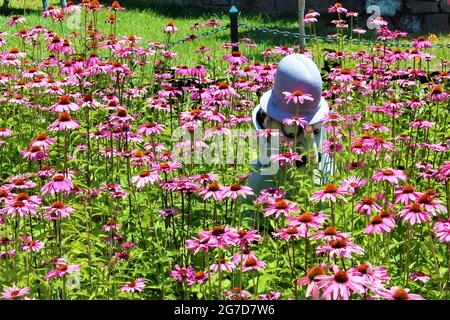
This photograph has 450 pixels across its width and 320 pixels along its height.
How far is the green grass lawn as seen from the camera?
11.8 m

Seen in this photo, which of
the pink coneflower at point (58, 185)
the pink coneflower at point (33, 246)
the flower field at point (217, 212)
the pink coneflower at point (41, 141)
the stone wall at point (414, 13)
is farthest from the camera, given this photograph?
the stone wall at point (414, 13)

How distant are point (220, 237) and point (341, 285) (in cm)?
73

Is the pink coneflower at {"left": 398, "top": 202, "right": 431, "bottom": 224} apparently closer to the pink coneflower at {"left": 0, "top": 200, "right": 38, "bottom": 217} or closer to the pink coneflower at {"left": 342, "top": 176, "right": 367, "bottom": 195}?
the pink coneflower at {"left": 342, "top": 176, "right": 367, "bottom": 195}

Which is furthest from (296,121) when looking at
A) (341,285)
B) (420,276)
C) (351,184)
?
(341,285)

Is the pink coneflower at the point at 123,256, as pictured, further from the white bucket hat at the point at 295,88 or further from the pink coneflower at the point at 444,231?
the pink coneflower at the point at 444,231

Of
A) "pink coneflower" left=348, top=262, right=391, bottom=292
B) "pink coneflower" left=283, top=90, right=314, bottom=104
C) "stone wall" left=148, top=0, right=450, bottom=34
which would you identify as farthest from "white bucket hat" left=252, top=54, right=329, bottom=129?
"stone wall" left=148, top=0, right=450, bottom=34

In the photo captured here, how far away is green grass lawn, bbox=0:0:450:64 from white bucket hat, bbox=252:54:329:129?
571 centimetres

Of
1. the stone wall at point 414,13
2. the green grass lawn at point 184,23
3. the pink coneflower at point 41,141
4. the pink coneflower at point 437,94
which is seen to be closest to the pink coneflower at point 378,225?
the pink coneflower at point 41,141

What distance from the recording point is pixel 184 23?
45.9 ft

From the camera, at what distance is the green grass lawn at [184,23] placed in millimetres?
11805

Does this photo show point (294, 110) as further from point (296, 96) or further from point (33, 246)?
point (33, 246)

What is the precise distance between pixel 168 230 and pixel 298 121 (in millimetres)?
961

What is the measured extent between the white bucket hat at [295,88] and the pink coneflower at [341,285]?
216 centimetres
